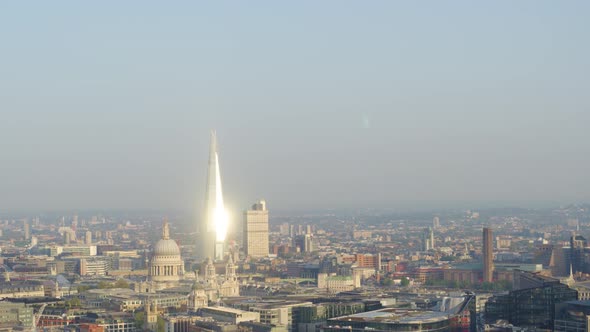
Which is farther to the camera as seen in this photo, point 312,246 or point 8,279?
point 312,246

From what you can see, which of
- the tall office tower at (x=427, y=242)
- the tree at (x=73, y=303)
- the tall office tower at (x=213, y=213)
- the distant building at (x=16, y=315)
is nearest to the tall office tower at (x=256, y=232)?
the tall office tower at (x=213, y=213)

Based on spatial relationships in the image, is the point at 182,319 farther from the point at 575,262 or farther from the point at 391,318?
the point at 575,262

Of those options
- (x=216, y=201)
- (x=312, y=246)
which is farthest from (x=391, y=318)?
(x=312, y=246)

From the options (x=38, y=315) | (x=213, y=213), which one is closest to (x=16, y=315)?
(x=38, y=315)

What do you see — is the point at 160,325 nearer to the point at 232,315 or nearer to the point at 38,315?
the point at 232,315

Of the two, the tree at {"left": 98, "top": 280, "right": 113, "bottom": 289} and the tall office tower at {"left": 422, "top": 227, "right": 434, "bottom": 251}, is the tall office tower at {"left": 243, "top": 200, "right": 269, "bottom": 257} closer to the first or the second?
the tall office tower at {"left": 422, "top": 227, "right": 434, "bottom": 251}

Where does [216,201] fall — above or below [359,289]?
above

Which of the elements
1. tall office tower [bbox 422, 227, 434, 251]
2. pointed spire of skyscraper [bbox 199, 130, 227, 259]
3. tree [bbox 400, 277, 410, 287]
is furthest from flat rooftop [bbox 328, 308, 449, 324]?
tall office tower [bbox 422, 227, 434, 251]
